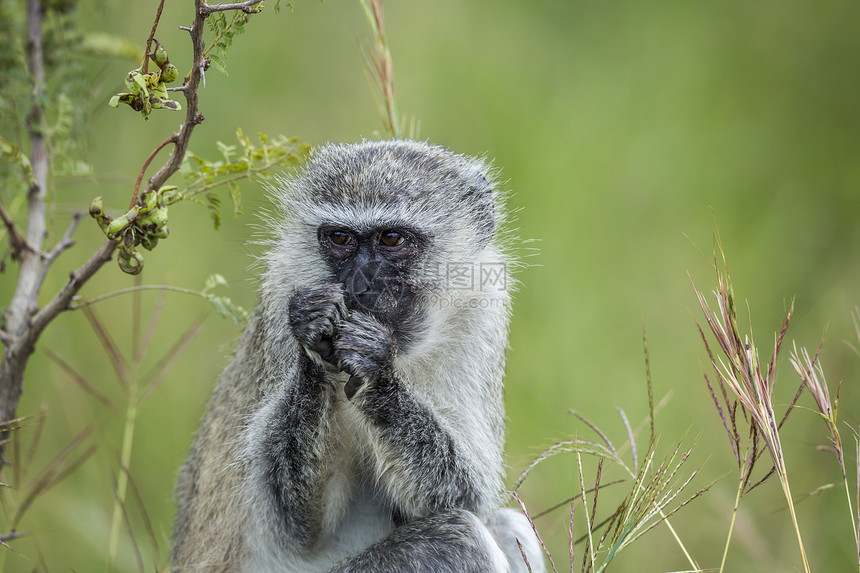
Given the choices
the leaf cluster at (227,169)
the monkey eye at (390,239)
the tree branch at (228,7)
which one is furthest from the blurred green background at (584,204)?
the tree branch at (228,7)

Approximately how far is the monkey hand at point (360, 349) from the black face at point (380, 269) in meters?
0.23

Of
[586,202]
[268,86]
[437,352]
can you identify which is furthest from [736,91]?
[437,352]

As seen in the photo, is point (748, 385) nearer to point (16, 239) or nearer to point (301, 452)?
point (301, 452)

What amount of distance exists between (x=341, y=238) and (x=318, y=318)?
31.0 inches

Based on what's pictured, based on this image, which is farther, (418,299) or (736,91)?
(736,91)

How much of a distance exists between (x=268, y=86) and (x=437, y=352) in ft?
12.8

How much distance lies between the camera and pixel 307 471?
11.6 feet

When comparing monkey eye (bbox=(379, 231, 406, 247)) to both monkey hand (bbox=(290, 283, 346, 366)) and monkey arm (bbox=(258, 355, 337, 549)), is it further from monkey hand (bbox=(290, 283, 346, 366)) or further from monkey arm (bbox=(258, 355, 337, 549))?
monkey arm (bbox=(258, 355, 337, 549))

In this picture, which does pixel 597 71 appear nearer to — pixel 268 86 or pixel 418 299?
pixel 268 86

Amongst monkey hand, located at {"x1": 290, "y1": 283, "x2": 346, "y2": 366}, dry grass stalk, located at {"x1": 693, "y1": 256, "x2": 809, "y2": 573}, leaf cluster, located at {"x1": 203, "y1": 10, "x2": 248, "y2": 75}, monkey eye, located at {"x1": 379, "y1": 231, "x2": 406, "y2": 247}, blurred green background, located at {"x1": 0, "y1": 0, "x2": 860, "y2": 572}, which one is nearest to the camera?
dry grass stalk, located at {"x1": 693, "y1": 256, "x2": 809, "y2": 573}

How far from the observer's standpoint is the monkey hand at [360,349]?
3.29 metres

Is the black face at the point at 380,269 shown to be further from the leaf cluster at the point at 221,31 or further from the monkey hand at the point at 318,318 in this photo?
the leaf cluster at the point at 221,31

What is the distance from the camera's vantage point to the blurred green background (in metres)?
5.88

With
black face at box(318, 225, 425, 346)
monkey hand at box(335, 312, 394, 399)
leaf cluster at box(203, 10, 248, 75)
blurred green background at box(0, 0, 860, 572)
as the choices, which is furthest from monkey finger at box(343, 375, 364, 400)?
blurred green background at box(0, 0, 860, 572)
